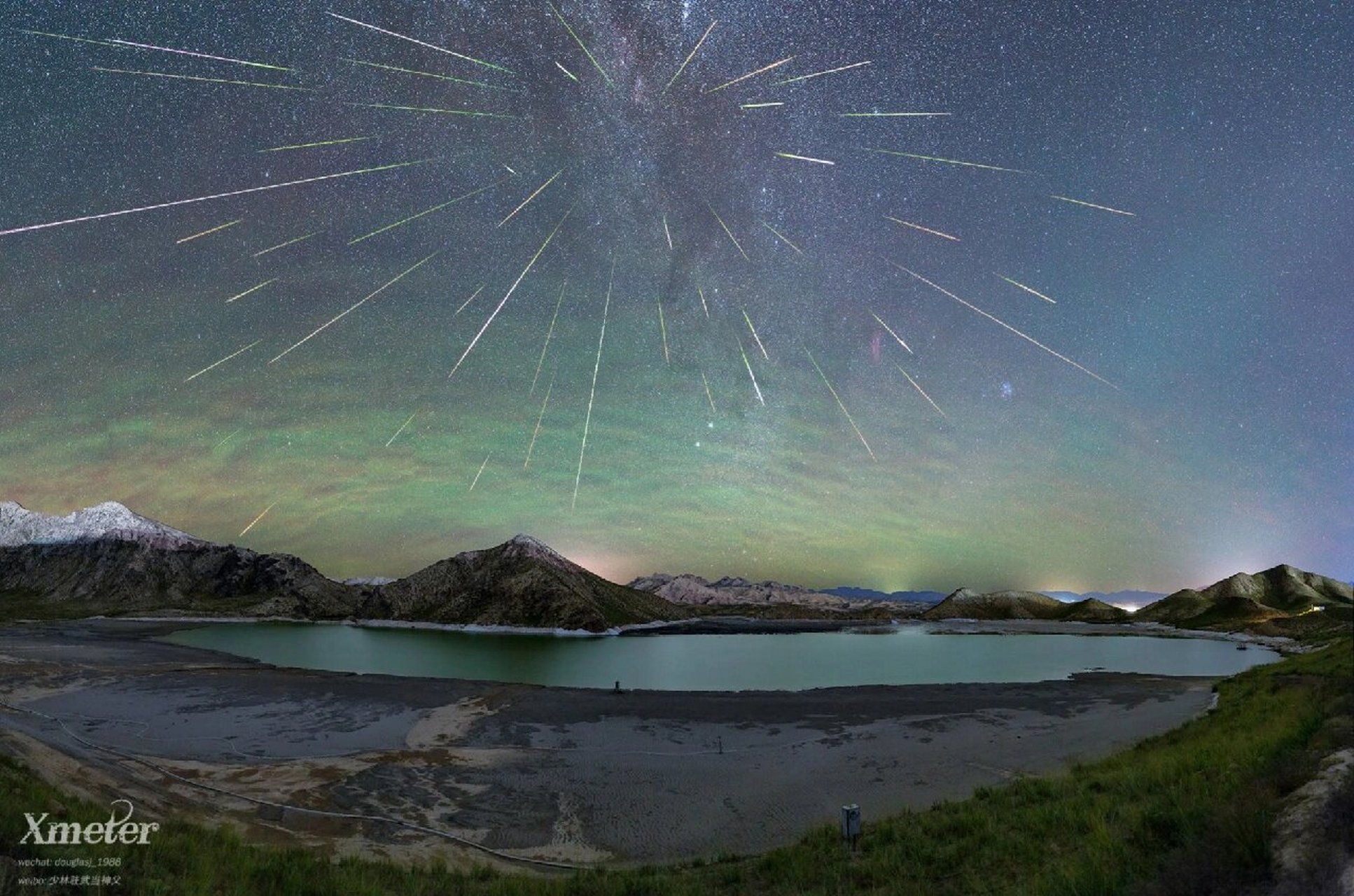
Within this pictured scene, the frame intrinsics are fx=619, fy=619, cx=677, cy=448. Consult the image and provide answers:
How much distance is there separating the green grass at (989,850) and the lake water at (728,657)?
38.7 meters

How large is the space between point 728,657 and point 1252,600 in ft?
525

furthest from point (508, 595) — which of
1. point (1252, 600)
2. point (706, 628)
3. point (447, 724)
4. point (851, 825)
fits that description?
point (1252, 600)

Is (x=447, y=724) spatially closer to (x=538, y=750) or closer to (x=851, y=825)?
(x=538, y=750)

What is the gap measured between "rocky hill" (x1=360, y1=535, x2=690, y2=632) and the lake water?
81.0ft

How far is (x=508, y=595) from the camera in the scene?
165 meters

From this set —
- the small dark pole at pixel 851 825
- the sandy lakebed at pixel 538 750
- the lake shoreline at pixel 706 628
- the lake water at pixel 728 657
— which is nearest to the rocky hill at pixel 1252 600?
the lake shoreline at pixel 706 628

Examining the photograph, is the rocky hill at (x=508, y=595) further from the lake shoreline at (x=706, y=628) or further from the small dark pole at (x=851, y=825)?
the small dark pole at (x=851, y=825)

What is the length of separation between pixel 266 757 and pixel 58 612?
211185 mm

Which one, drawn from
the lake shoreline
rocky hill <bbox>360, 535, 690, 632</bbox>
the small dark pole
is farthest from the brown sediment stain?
rocky hill <bbox>360, 535, 690, 632</bbox>

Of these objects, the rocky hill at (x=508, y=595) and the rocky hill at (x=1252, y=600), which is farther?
the rocky hill at (x=508, y=595)

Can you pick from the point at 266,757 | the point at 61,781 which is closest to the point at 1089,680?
the point at 266,757

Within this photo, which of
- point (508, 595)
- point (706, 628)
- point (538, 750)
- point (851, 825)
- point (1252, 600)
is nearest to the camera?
point (851, 825)

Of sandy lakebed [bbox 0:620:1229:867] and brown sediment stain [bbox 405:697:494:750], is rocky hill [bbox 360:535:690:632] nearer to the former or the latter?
sandy lakebed [bbox 0:620:1229:867]

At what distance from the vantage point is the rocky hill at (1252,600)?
14850cm
